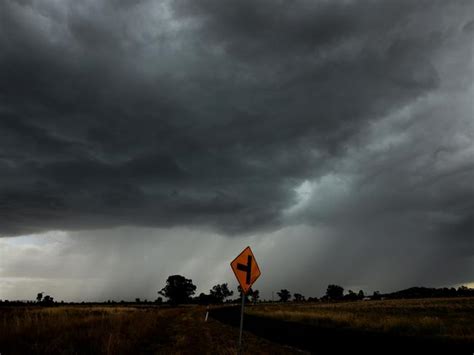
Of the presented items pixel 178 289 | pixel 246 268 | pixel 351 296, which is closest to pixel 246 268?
pixel 246 268

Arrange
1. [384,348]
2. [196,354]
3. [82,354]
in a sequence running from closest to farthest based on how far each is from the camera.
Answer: [82,354], [384,348], [196,354]

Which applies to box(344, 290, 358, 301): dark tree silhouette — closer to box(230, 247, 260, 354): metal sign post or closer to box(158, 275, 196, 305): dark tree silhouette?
box(158, 275, 196, 305): dark tree silhouette

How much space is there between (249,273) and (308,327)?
676 centimetres

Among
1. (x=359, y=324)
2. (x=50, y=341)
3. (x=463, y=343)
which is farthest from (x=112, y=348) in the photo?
(x=359, y=324)

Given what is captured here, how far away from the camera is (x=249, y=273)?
11.5 metres

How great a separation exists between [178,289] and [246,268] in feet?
405

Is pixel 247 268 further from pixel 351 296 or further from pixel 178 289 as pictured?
pixel 351 296

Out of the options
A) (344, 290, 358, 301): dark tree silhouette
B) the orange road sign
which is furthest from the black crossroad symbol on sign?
(344, 290, 358, 301): dark tree silhouette

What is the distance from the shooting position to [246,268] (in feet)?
37.8

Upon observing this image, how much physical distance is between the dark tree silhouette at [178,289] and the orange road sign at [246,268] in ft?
403

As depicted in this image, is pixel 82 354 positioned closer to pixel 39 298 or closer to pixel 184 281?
pixel 184 281

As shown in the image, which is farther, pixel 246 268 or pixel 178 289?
pixel 178 289

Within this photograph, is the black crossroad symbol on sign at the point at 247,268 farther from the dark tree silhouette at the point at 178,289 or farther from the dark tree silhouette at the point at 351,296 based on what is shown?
the dark tree silhouette at the point at 351,296

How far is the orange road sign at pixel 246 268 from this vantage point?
36.7ft
